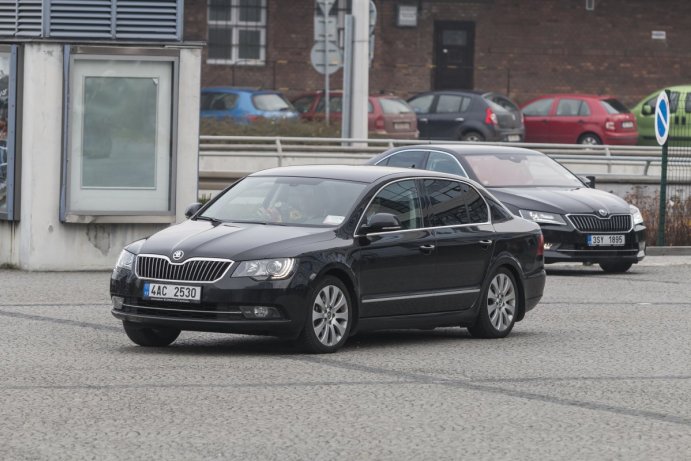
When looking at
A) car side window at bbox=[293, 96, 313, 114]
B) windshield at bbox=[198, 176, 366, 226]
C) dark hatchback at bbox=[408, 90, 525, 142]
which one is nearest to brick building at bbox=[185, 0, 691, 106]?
car side window at bbox=[293, 96, 313, 114]

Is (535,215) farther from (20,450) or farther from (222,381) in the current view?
(20,450)

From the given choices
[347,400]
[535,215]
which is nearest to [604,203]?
[535,215]

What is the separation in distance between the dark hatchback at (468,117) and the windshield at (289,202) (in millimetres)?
25962

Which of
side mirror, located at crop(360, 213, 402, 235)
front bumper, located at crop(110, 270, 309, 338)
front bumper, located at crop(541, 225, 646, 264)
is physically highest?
side mirror, located at crop(360, 213, 402, 235)

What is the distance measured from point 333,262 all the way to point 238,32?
37.3 meters

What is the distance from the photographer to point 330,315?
38.9ft

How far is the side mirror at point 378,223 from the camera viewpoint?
40.1ft

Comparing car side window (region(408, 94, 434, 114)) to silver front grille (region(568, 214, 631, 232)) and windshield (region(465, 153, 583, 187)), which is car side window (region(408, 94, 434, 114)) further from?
silver front grille (region(568, 214, 631, 232))

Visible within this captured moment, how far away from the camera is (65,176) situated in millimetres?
19031

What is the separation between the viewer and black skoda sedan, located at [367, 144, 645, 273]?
64.2ft

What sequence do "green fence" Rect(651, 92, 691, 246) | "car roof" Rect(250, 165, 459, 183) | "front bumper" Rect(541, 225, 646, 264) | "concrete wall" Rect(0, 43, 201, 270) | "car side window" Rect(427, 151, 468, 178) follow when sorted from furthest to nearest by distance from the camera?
"green fence" Rect(651, 92, 691, 246)
"car side window" Rect(427, 151, 468, 178)
"front bumper" Rect(541, 225, 646, 264)
"concrete wall" Rect(0, 43, 201, 270)
"car roof" Rect(250, 165, 459, 183)

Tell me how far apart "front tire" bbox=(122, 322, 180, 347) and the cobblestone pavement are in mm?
86

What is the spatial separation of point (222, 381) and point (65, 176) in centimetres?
914

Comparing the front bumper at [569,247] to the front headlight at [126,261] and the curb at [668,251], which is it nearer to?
the curb at [668,251]
